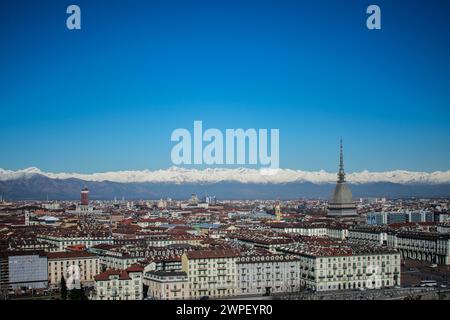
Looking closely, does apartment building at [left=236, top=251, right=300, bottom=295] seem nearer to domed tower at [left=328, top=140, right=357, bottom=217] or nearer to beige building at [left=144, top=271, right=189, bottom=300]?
beige building at [left=144, top=271, right=189, bottom=300]

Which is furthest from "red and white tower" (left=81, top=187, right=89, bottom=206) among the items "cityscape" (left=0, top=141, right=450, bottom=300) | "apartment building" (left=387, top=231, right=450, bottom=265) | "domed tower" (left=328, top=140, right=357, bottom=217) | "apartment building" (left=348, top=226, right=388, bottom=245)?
"apartment building" (left=387, top=231, right=450, bottom=265)

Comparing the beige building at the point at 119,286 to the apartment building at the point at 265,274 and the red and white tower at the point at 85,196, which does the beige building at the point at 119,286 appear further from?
the red and white tower at the point at 85,196

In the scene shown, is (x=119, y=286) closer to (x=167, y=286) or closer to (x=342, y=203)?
(x=167, y=286)

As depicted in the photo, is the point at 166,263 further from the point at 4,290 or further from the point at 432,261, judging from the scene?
the point at 432,261

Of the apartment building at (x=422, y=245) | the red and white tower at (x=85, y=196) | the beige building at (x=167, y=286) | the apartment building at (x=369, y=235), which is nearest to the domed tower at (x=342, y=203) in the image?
the apartment building at (x=369, y=235)

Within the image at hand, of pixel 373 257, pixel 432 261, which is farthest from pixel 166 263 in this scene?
pixel 432 261
